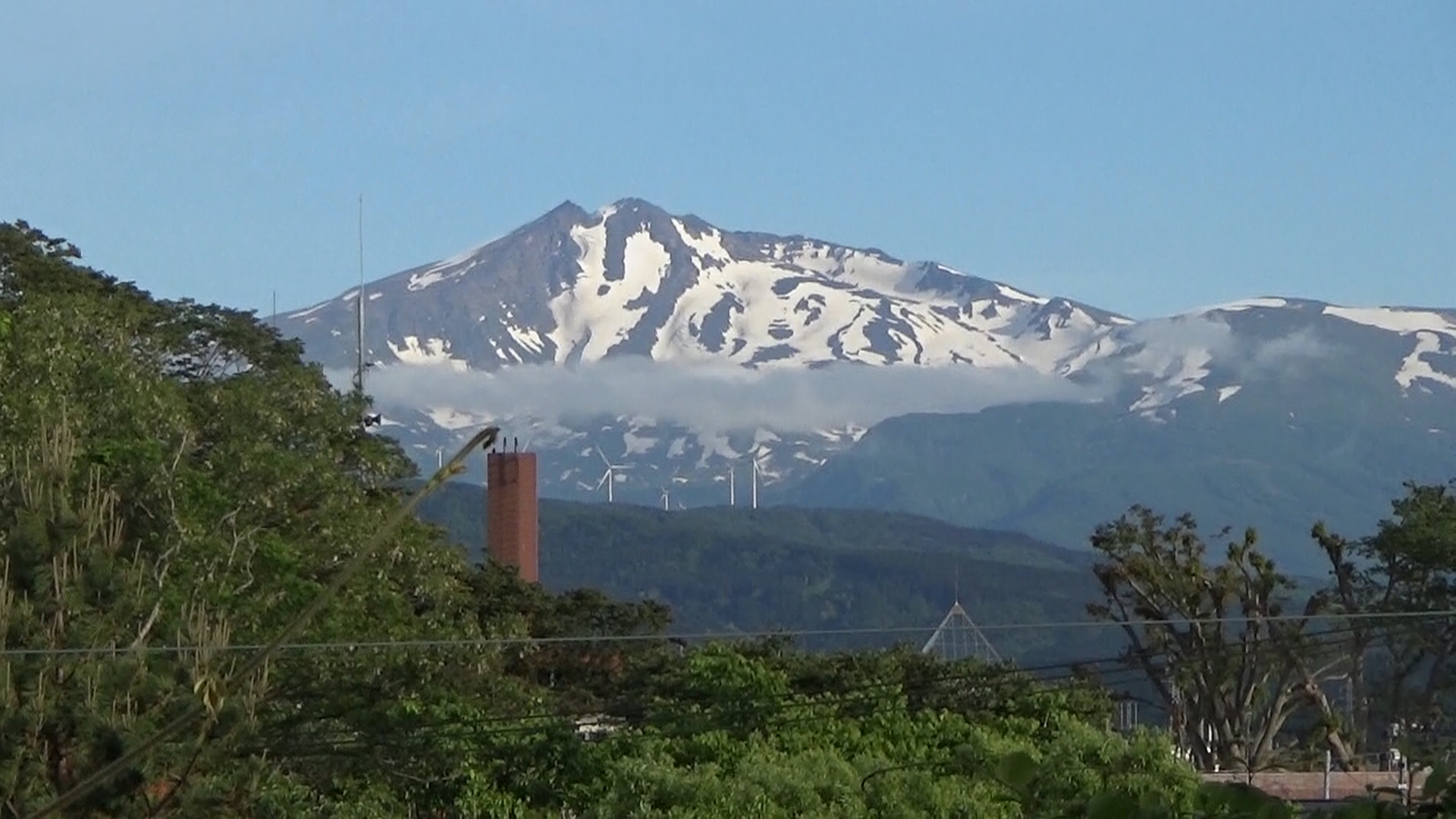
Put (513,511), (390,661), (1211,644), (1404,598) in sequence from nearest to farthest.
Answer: (390,661), (1211,644), (1404,598), (513,511)

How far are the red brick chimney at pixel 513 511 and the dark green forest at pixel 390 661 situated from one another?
10.5 m

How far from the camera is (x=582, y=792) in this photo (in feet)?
93.3

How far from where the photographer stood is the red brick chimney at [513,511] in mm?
65938

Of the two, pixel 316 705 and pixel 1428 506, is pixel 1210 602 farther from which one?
pixel 316 705

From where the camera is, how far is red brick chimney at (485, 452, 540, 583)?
65938 mm

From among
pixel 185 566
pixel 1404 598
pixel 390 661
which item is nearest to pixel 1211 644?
pixel 1404 598

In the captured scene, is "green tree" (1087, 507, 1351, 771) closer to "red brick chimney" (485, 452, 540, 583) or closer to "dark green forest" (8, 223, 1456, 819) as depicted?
"dark green forest" (8, 223, 1456, 819)

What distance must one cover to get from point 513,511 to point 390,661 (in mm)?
34096

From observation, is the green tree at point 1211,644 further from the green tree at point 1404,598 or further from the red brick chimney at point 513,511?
the red brick chimney at point 513,511

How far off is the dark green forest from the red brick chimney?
413 inches

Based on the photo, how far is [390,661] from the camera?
106 feet

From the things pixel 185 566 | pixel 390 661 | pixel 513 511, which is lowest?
pixel 390 661

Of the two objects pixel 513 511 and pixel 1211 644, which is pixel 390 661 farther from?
pixel 513 511

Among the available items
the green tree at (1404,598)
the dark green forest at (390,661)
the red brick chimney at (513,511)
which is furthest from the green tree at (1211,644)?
the red brick chimney at (513,511)
